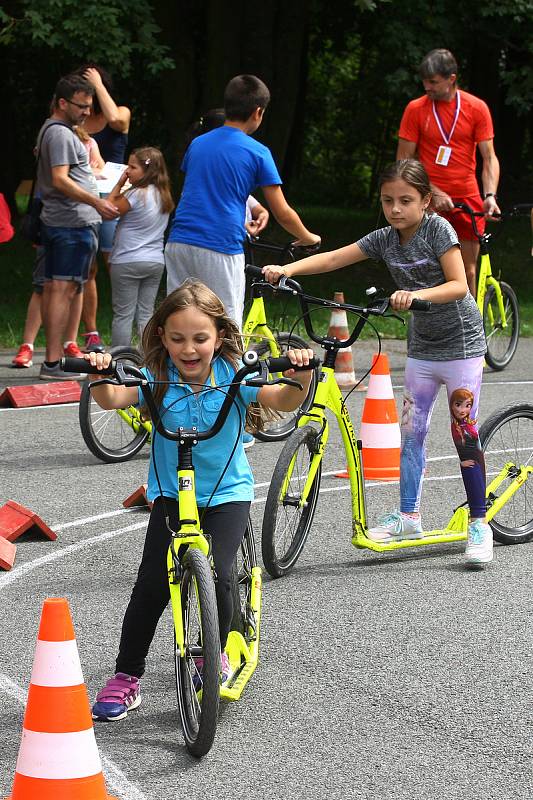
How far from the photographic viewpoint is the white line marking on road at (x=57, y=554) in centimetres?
616

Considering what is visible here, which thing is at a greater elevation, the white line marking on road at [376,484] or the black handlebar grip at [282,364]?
the black handlebar grip at [282,364]

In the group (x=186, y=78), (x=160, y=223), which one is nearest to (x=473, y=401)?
(x=160, y=223)

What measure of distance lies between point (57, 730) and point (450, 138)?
26.9 ft

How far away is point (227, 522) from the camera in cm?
458

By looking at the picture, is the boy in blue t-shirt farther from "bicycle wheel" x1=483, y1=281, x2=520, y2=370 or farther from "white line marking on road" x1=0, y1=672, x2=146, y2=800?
"white line marking on road" x1=0, y1=672, x2=146, y2=800

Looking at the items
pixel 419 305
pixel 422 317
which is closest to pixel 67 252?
pixel 422 317

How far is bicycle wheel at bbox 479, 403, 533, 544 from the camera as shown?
678 cm

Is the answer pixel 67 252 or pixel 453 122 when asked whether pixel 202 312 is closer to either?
pixel 67 252

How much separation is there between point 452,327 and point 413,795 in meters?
2.76

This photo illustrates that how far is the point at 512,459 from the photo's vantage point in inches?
270

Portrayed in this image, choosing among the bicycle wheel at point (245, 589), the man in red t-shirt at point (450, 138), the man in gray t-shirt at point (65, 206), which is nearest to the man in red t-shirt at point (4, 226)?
the man in gray t-shirt at point (65, 206)

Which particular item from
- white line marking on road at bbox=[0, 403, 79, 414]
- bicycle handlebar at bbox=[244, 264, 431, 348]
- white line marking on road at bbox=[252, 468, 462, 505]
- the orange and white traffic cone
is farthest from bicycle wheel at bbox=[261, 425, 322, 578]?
white line marking on road at bbox=[0, 403, 79, 414]

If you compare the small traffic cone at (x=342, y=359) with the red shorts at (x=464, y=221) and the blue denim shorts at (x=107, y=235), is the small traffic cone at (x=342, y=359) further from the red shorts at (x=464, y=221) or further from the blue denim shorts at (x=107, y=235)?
the blue denim shorts at (x=107, y=235)

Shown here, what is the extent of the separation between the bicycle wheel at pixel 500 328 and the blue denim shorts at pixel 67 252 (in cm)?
344
